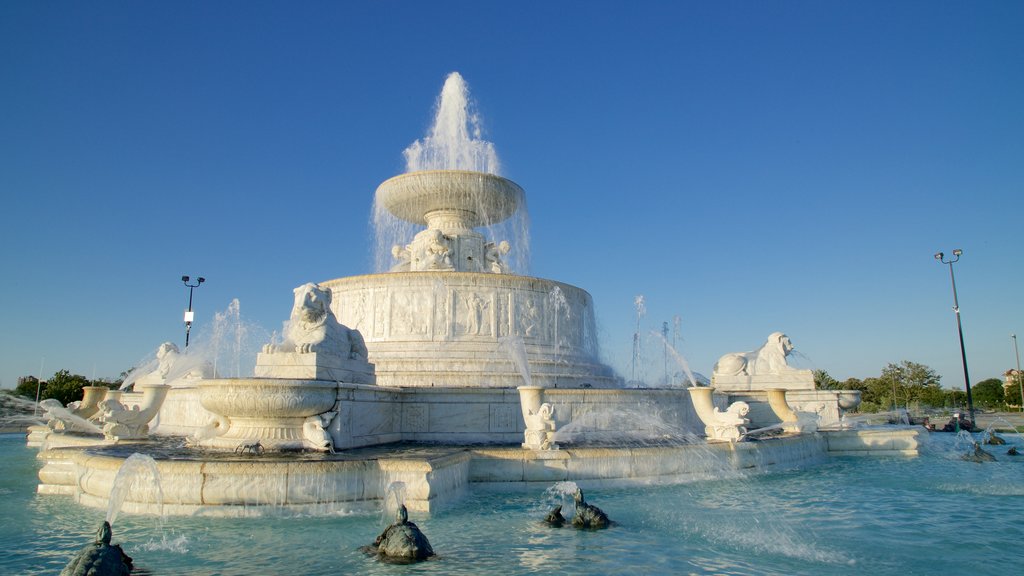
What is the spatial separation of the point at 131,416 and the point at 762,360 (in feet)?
55.5

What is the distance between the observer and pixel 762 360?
19.8 m

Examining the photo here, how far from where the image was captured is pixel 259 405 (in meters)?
9.16

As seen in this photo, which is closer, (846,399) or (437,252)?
(846,399)

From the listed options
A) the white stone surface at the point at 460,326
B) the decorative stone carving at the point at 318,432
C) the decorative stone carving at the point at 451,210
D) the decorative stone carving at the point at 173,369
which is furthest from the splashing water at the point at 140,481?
the decorative stone carving at the point at 451,210

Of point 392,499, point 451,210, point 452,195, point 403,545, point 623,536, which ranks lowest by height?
point 623,536

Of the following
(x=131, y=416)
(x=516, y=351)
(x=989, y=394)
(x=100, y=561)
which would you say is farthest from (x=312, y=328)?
(x=989, y=394)

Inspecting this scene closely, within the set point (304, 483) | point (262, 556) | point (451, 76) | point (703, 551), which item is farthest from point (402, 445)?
point (451, 76)

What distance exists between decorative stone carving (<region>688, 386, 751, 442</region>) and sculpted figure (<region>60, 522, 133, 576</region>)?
31.8 feet

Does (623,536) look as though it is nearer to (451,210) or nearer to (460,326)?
(460,326)

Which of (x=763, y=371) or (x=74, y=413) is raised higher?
(x=763, y=371)

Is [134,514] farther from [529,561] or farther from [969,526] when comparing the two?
[969,526]

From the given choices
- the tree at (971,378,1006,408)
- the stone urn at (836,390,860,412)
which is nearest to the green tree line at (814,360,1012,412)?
the tree at (971,378,1006,408)

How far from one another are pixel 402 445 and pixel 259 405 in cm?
321

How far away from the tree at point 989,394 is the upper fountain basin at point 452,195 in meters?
54.9
